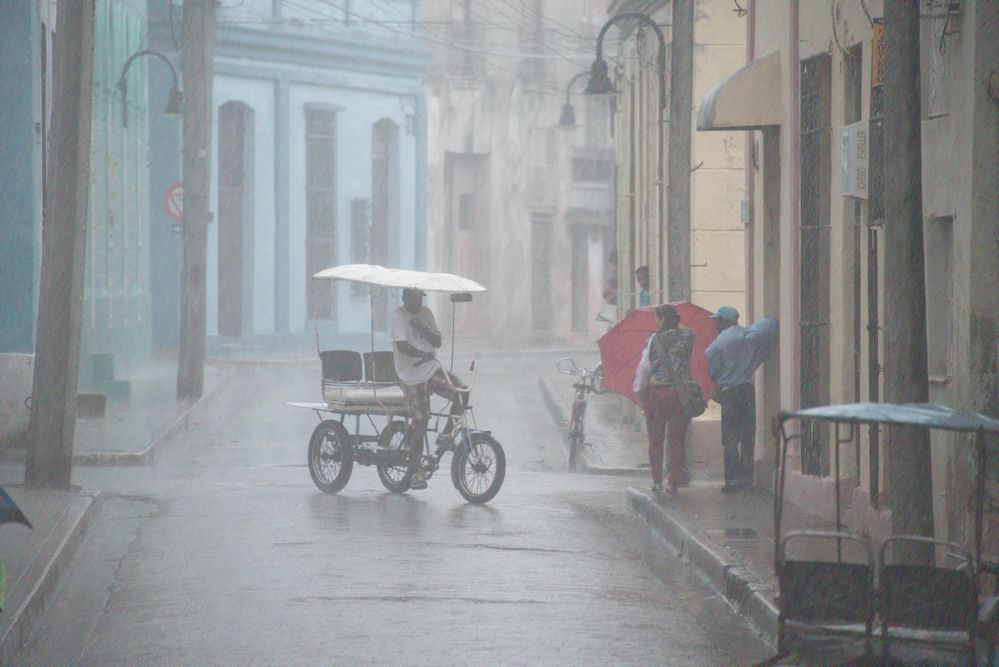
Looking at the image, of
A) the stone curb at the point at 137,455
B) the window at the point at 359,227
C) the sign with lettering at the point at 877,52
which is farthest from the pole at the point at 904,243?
the window at the point at 359,227

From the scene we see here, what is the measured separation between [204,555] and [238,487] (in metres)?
4.79

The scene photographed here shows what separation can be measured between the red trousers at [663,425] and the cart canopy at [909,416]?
7.73 m

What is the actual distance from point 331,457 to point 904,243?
324 inches

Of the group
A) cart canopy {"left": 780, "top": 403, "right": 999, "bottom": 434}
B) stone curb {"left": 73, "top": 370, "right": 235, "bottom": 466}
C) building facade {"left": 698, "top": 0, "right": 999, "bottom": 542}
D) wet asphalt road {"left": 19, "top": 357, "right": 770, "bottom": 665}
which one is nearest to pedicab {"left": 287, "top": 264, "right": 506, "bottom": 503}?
wet asphalt road {"left": 19, "top": 357, "right": 770, "bottom": 665}

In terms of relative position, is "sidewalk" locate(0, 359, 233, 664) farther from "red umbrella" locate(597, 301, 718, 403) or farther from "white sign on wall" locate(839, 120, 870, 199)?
"white sign on wall" locate(839, 120, 870, 199)

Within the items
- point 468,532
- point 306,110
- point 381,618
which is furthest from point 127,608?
point 306,110

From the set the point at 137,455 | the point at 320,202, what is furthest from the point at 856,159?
the point at 320,202

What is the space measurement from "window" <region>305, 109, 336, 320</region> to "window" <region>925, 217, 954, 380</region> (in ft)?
94.9

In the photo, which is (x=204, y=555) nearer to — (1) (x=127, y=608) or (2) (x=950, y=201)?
(1) (x=127, y=608)

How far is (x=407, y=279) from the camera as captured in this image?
16453 millimetres

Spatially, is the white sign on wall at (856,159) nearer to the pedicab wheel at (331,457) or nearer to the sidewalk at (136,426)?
the pedicab wheel at (331,457)

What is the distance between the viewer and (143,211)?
3444 centimetres

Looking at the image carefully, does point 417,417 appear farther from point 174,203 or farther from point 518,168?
point 518,168

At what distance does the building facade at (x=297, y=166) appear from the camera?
38531 millimetres
